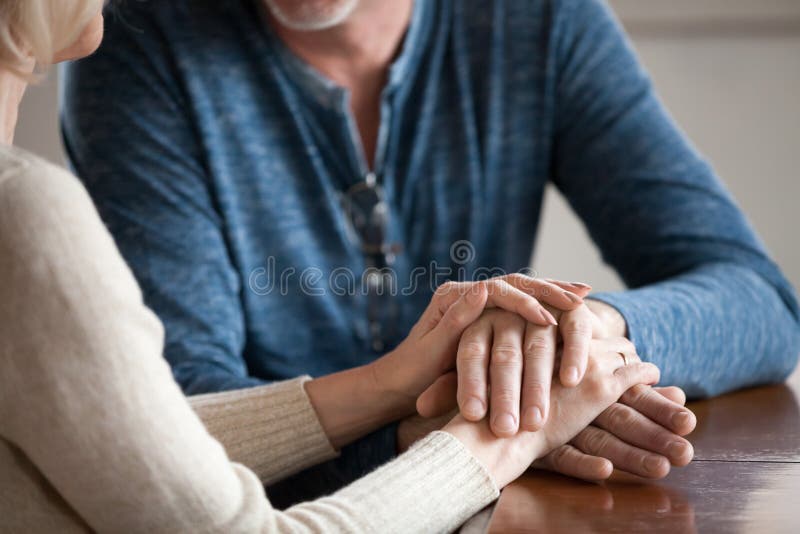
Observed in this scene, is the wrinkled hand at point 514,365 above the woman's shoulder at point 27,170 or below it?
below

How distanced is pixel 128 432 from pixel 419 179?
838mm

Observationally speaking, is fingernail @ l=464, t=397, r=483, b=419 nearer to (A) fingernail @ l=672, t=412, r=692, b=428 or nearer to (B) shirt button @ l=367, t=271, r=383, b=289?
(A) fingernail @ l=672, t=412, r=692, b=428

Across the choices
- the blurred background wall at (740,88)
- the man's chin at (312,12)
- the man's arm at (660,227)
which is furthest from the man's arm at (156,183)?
the blurred background wall at (740,88)

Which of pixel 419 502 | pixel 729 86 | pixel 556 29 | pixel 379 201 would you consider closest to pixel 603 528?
pixel 419 502

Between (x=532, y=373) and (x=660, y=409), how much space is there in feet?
0.39

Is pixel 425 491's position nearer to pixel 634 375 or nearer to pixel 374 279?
pixel 634 375

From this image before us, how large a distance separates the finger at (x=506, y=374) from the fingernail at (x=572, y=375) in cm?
4

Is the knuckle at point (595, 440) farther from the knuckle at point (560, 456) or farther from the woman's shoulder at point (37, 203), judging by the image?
the woman's shoulder at point (37, 203)

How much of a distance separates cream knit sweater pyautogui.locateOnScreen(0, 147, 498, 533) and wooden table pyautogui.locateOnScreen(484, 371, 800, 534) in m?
A: 0.14

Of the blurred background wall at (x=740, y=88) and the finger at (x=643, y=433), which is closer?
the finger at (x=643, y=433)

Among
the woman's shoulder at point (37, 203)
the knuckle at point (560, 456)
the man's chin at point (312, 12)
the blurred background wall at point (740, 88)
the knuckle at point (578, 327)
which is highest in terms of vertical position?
the woman's shoulder at point (37, 203)

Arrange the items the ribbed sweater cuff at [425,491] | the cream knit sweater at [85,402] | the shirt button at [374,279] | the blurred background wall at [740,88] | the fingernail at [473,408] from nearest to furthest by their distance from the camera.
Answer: the cream knit sweater at [85,402] < the ribbed sweater cuff at [425,491] < the fingernail at [473,408] < the shirt button at [374,279] < the blurred background wall at [740,88]

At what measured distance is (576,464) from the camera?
2.59 feet

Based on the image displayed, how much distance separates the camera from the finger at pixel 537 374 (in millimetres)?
808
